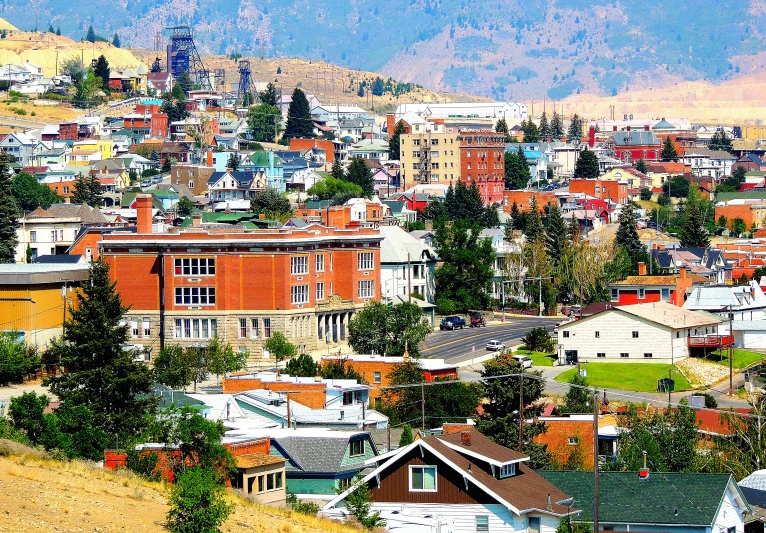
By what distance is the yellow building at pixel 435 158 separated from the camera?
195750 mm

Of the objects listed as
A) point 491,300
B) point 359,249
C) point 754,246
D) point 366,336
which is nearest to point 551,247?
point 491,300

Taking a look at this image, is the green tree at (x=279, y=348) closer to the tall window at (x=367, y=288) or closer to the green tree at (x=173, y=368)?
the green tree at (x=173, y=368)

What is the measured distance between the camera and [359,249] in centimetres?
10144

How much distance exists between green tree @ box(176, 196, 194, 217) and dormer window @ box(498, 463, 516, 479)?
103 meters

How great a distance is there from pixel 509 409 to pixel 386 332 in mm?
24423

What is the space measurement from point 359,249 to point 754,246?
209 feet

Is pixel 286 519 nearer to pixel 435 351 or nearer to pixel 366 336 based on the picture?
pixel 366 336

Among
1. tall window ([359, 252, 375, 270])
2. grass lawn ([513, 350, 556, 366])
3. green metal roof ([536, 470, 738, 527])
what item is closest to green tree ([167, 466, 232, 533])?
green metal roof ([536, 470, 738, 527])

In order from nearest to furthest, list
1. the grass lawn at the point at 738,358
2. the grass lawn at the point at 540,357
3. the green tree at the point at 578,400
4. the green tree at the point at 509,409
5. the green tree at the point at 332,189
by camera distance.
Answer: the green tree at the point at 509,409, the green tree at the point at 578,400, the grass lawn at the point at 540,357, the grass lawn at the point at 738,358, the green tree at the point at 332,189

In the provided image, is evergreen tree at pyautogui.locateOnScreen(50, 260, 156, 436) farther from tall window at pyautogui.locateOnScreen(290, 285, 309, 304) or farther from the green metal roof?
tall window at pyautogui.locateOnScreen(290, 285, 309, 304)

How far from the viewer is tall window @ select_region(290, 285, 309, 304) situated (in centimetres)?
9362

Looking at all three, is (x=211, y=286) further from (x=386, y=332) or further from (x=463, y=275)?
(x=463, y=275)

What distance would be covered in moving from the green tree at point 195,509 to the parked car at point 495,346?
57.2 metres

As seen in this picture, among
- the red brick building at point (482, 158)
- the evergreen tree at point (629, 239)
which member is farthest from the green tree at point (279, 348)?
the red brick building at point (482, 158)
